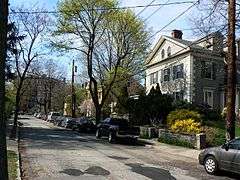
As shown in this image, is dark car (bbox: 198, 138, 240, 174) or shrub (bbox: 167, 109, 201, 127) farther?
shrub (bbox: 167, 109, 201, 127)

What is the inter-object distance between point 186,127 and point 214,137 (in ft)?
11.2

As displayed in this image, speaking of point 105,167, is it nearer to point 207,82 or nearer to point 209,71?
Result: point 207,82

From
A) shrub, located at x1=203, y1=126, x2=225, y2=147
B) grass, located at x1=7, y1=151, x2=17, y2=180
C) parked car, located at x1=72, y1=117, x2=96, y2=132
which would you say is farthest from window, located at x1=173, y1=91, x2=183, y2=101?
grass, located at x1=7, y1=151, x2=17, y2=180

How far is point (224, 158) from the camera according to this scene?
1627cm

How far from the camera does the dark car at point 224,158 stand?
15836mm

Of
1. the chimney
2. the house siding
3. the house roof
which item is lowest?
the house siding

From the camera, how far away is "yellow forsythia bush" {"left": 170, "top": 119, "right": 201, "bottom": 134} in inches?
1188

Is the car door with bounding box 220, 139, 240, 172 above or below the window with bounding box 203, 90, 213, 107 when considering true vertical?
below

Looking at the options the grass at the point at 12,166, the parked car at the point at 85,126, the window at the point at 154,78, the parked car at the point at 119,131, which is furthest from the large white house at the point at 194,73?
the grass at the point at 12,166

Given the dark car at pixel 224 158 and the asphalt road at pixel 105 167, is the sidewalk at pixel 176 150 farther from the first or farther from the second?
the dark car at pixel 224 158

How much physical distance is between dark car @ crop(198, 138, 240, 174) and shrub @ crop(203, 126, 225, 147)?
968cm

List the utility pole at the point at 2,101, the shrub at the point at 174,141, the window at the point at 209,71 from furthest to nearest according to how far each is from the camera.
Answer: the window at the point at 209,71 < the shrub at the point at 174,141 < the utility pole at the point at 2,101

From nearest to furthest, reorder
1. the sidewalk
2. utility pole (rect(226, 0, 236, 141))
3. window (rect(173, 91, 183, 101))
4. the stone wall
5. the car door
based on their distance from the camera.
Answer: the car door → utility pole (rect(226, 0, 236, 141)) → the sidewalk → the stone wall → window (rect(173, 91, 183, 101))

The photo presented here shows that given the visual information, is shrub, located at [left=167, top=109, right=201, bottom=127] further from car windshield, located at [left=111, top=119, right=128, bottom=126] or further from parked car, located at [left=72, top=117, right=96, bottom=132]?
parked car, located at [left=72, top=117, right=96, bottom=132]
